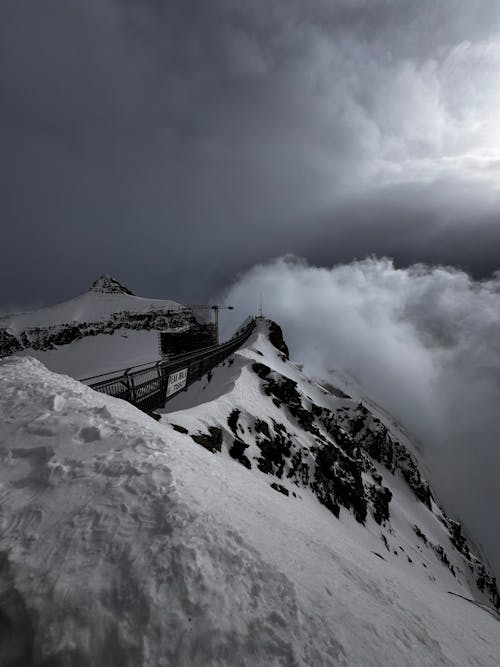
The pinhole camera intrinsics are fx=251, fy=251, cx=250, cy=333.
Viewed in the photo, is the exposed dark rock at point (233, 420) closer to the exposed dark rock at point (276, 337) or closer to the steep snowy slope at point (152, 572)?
the steep snowy slope at point (152, 572)

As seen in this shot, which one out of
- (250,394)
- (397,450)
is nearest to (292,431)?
(250,394)

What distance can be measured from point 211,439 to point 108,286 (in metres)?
125

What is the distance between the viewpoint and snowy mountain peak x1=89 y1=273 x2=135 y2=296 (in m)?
114

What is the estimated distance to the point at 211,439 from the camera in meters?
12.2

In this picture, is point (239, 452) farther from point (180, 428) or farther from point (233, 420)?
point (180, 428)

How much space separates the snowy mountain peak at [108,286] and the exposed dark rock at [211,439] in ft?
376

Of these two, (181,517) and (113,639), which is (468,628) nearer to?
(181,517)

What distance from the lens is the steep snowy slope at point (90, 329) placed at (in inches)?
2415

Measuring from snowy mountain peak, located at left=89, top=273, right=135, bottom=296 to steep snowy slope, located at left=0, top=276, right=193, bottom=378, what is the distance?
17430 mm

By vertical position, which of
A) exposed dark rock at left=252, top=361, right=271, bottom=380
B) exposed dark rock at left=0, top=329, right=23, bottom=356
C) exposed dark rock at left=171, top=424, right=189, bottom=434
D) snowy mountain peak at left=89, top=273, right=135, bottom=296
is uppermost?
snowy mountain peak at left=89, top=273, right=135, bottom=296

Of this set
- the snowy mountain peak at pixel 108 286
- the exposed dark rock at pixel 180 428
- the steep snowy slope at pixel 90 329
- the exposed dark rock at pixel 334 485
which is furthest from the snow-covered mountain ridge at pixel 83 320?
the exposed dark rock at pixel 180 428

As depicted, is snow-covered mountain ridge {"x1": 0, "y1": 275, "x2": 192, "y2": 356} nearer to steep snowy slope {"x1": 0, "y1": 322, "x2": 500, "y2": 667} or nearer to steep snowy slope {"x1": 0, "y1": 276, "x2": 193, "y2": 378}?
steep snowy slope {"x1": 0, "y1": 276, "x2": 193, "y2": 378}

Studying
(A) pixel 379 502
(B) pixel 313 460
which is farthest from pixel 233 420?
(A) pixel 379 502

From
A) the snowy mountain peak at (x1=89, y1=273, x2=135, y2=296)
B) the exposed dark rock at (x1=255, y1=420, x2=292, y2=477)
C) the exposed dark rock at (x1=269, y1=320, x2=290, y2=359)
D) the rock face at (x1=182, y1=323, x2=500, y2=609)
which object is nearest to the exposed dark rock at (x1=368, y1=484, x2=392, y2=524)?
the rock face at (x1=182, y1=323, x2=500, y2=609)
